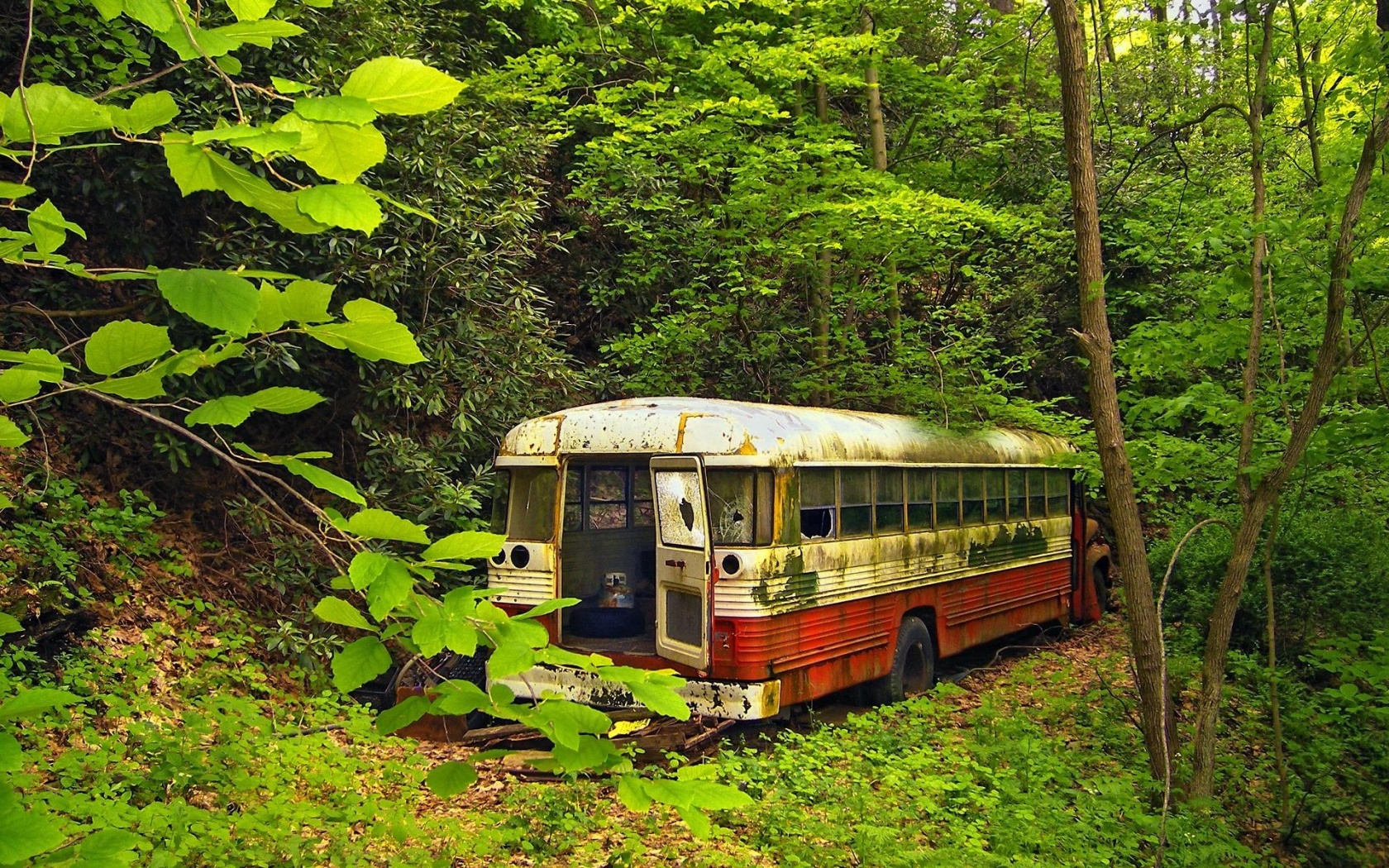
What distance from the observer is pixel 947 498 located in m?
10.1

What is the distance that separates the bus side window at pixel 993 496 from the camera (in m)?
10.9

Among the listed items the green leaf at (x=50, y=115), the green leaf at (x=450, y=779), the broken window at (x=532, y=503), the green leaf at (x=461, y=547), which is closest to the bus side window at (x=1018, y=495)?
the broken window at (x=532, y=503)

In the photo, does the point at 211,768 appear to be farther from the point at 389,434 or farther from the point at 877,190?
the point at 877,190

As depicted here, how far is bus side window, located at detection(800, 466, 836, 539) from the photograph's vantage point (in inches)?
313

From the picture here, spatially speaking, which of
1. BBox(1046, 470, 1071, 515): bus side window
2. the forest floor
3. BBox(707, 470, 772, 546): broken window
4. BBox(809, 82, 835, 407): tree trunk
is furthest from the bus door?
BBox(1046, 470, 1071, 515): bus side window

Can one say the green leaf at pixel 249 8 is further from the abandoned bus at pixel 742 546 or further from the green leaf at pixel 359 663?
the abandoned bus at pixel 742 546

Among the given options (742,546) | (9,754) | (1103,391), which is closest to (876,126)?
(1103,391)

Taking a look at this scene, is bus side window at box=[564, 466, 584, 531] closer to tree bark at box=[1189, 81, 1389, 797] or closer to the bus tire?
the bus tire

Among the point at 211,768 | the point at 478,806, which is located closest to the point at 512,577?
the point at 478,806

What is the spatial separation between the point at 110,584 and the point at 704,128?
26.2 feet

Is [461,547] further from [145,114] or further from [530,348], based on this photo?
[530,348]

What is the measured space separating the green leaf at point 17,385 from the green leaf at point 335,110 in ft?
2.31

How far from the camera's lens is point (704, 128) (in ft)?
38.5

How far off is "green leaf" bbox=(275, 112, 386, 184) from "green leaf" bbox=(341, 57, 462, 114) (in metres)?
0.05
